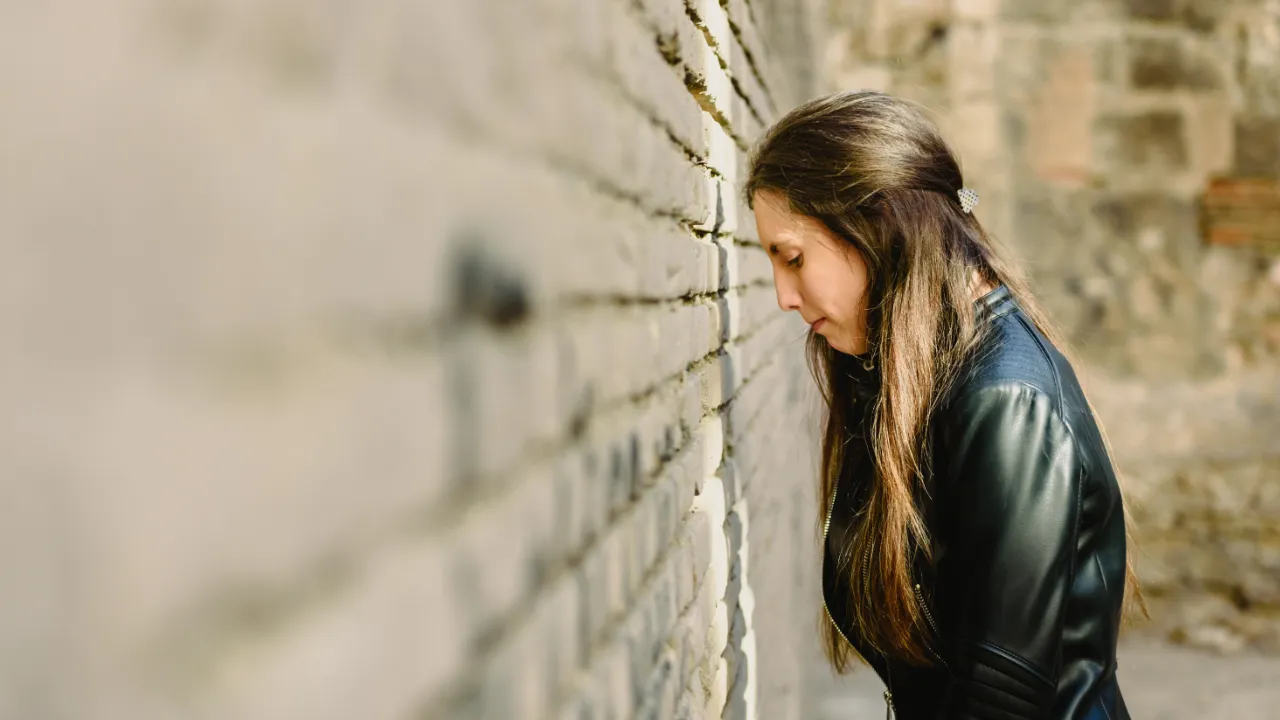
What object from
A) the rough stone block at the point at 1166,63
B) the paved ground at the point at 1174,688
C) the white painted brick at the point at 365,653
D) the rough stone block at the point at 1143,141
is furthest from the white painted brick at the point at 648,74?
the rough stone block at the point at 1166,63

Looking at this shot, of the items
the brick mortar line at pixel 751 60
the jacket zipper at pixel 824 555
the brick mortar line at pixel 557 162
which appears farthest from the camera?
the brick mortar line at pixel 751 60

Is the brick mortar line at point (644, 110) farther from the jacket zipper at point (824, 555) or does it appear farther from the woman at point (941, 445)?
the jacket zipper at point (824, 555)

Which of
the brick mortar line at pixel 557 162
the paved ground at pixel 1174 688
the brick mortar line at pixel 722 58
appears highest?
the brick mortar line at pixel 722 58

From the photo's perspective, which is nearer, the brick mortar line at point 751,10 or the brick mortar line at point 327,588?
the brick mortar line at point 327,588

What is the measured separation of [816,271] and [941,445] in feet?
1.27

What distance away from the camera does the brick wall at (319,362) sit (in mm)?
408

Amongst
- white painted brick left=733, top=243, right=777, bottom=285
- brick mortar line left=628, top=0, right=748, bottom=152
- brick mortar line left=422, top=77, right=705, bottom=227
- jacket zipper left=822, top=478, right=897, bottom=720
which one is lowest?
jacket zipper left=822, top=478, right=897, bottom=720

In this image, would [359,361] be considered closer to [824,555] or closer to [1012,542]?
[1012,542]

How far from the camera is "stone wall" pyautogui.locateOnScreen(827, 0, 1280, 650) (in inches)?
250

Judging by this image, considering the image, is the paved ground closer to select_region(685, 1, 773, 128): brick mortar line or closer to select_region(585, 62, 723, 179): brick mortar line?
select_region(685, 1, 773, 128): brick mortar line

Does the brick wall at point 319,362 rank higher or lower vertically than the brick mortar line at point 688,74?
lower

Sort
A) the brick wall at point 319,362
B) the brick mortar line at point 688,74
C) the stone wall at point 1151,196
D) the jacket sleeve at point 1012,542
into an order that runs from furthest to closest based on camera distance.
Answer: the stone wall at point 1151,196 → the jacket sleeve at point 1012,542 → the brick mortar line at point 688,74 → the brick wall at point 319,362

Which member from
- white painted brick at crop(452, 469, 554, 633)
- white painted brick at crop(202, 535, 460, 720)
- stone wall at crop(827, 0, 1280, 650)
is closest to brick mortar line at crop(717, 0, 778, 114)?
white painted brick at crop(452, 469, 554, 633)

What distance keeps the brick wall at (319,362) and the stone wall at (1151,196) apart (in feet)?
17.9
